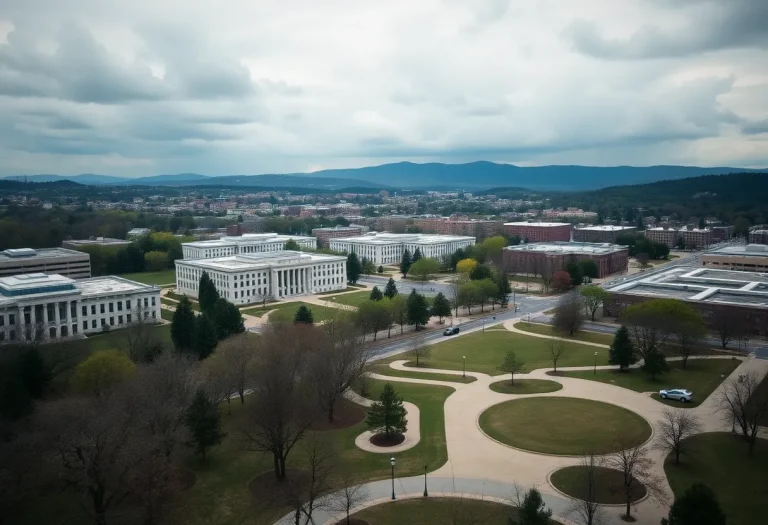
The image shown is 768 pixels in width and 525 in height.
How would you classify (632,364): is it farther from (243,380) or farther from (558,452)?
(243,380)

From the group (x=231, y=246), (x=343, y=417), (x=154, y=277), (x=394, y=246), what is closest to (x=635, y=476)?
(x=343, y=417)

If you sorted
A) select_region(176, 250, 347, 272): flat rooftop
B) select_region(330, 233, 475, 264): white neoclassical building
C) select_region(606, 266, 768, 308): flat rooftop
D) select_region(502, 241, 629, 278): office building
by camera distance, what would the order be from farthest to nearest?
1. select_region(330, 233, 475, 264): white neoclassical building
2. select_region(502, 241, 629, 278): office building
3. select_region(176, 250, 347, 272): flat rooftop
4. select_region(606, 266, 768, 308): flat rooftop

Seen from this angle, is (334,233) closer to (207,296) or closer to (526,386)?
(207,296)

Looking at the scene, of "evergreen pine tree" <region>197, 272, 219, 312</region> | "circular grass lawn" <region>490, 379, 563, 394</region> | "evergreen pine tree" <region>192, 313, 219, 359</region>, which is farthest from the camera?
"evergreen pine tree" <region>197, 272, 219, 312</region>

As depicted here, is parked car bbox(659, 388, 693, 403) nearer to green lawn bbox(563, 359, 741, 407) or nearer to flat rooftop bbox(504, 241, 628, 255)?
green lawn bbox(563, 359, 741, 407)

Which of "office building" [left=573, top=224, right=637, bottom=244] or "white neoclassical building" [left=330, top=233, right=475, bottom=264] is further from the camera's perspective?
"office building" [left=573, top=224, right=637, bottom=244]

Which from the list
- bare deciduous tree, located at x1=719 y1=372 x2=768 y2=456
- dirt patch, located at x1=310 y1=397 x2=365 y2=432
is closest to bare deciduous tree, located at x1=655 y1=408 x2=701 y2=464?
bare deciduous tree, located at x1=719 y1=372 x2=768 y2=456

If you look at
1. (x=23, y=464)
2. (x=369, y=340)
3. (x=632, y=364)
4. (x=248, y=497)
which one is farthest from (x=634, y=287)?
(x=23, y=464)
